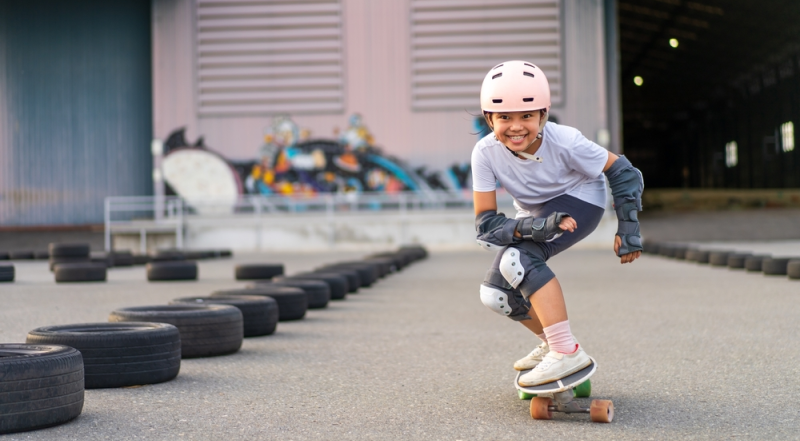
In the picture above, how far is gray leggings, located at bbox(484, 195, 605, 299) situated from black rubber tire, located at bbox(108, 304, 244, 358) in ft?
7.95

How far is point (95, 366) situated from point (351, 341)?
254 cm

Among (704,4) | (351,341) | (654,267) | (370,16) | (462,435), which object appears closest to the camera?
(462,435)

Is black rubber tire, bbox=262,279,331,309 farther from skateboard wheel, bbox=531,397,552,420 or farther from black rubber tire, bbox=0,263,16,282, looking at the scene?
black rubber tire, bbox=0,263,16,282

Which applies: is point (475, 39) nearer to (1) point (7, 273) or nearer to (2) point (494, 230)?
(1) point (7, 273)

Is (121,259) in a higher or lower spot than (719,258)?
higher

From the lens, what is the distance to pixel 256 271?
13.5m

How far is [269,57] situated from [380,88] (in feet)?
11.9

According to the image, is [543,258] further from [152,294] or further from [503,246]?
[152,294]

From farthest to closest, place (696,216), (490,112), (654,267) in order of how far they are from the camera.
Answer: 1. (696,216)
2. (654,267)
3. (490,112)

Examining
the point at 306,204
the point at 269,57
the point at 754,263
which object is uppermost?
the point at 269,57

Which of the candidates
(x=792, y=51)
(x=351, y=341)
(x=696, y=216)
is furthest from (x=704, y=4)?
(x=351, y=341)

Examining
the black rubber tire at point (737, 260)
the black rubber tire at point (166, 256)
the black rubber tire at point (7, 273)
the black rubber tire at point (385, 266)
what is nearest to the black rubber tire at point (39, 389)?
the black rubber tire at point (385, 266)

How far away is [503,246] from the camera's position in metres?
4.26

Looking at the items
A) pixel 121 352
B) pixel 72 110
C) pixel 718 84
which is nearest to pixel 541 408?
pixel 121 352
